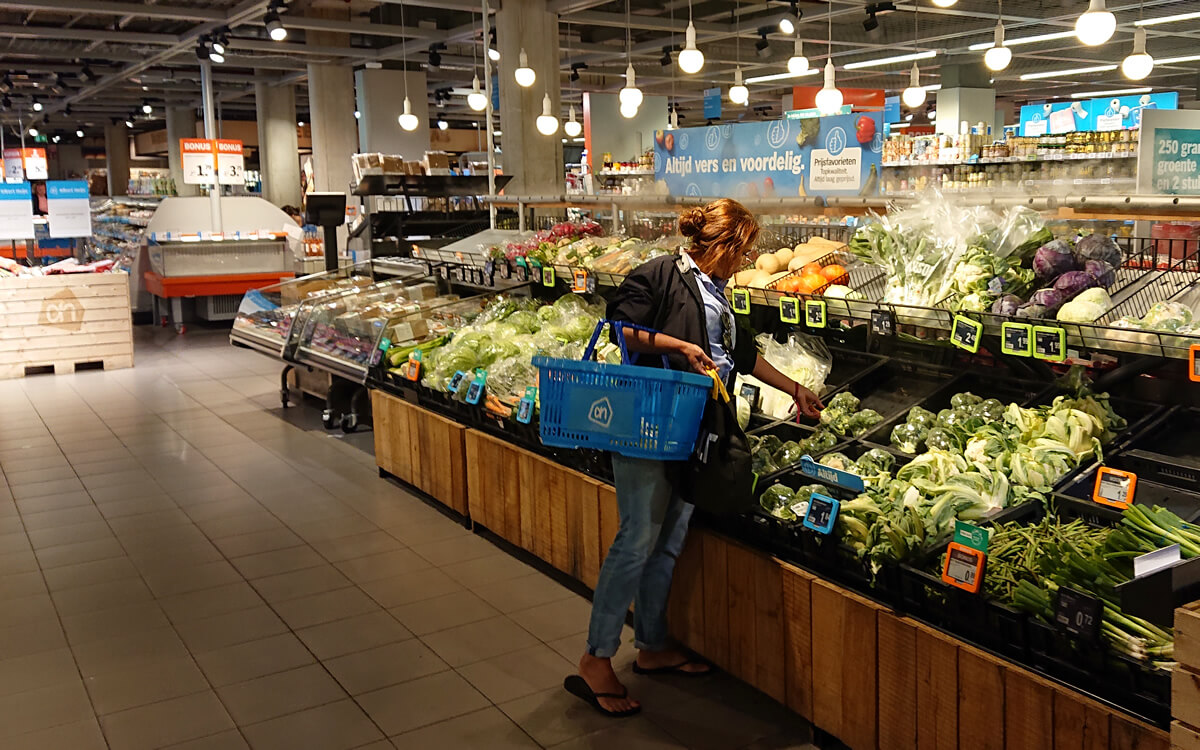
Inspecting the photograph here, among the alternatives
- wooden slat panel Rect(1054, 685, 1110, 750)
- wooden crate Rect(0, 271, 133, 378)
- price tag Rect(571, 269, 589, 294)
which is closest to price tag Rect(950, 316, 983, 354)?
wooden slat panel Rect(1054, 685, 1110, 750)

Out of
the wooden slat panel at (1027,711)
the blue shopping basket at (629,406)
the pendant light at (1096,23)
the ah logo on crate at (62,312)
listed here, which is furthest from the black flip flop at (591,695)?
the ah logo on crate at (62,312)

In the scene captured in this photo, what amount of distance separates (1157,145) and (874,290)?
1.02 m

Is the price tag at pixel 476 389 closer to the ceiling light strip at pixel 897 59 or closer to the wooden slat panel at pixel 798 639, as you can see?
the wooden slat panel at pixel 798 639

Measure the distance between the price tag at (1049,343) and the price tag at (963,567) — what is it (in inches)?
24.3

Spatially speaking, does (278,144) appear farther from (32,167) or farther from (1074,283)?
(1074,283)

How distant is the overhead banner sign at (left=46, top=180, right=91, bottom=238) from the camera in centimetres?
1373

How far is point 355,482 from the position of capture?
6160 mm

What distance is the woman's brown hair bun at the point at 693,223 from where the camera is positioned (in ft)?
10.6

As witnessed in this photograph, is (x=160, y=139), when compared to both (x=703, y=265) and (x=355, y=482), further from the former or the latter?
(x=703, y=265)

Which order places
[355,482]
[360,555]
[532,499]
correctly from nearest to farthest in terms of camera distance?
1. [532,499]
2. [360,555]
3. [355,482]

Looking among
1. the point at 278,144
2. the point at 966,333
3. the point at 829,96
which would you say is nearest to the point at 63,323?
the point at 829,96

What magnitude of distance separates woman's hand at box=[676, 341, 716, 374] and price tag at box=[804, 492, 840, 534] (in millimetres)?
500

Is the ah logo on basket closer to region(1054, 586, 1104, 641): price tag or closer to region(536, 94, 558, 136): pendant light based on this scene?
region(1054, 586, 1104, 641): price tag

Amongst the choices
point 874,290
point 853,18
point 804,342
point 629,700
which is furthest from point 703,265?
point 853,18
